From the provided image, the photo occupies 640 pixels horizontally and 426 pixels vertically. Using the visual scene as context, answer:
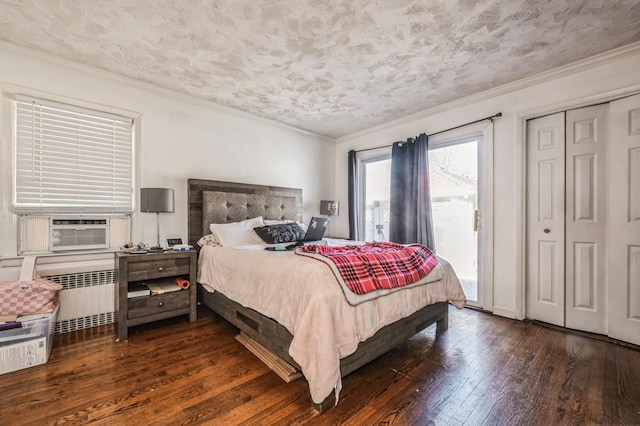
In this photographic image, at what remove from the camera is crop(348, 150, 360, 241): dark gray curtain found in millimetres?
4637

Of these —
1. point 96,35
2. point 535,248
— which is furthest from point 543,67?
point 96,35

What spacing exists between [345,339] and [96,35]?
2918 mm

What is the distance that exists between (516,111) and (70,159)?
4.54 m

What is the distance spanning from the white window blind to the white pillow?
0.93 m

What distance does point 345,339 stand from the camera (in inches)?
63.1

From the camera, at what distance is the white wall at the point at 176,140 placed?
238 centimetres

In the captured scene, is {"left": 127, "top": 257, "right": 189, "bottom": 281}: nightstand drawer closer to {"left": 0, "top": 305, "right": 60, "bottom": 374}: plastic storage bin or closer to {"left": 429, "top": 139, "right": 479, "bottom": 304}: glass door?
{"left": 0, "top": 305, "right": 60, "bottom": 374}: plastic storage bin

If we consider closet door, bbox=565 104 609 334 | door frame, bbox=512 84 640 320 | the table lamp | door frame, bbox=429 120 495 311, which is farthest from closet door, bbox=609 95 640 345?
the table lamp

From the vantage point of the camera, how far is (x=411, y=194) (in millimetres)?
3779

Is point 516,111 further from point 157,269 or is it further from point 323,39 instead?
point 157,269

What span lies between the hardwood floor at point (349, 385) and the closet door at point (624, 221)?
252mm

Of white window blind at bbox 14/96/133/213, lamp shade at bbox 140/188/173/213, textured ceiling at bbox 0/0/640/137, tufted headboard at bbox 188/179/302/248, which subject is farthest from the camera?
tufted headboard at bbox 188/179/302/248

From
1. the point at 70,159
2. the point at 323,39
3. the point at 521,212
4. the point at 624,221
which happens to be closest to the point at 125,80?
the point at 70,159

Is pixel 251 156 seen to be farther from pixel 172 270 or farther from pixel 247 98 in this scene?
pixel 172 270
